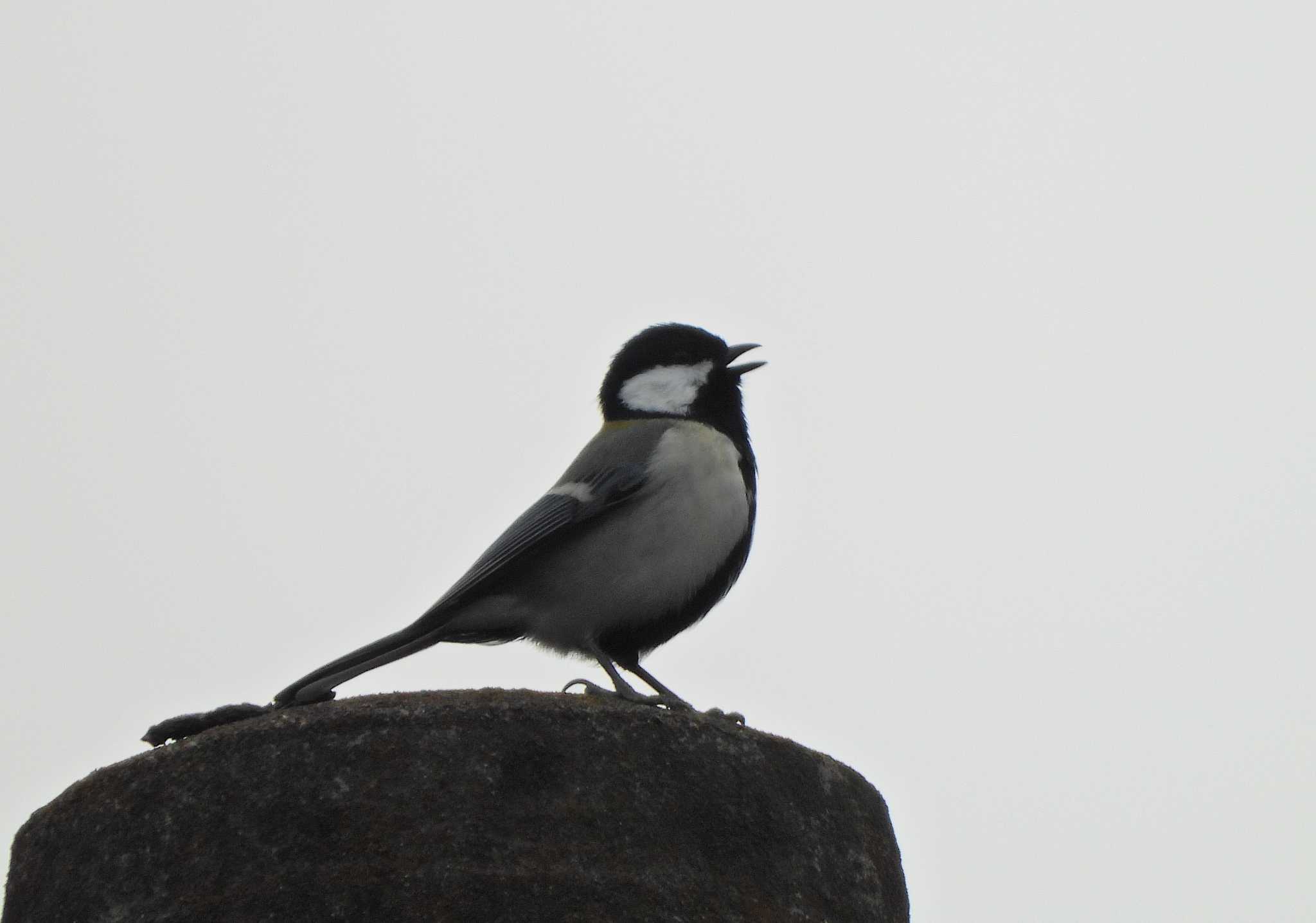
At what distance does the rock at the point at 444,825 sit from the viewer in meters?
3.14

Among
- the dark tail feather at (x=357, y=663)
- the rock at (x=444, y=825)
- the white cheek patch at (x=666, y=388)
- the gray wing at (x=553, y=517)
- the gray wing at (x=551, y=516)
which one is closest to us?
the rock at (x=444, y=825)

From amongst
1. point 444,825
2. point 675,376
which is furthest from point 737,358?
point 444,825

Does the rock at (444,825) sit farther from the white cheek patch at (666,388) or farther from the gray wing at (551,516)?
the white cheek patch at (666,388)

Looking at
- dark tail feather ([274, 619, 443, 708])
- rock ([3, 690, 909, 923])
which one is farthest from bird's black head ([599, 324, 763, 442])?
rock ([3, 690, 909, 923])

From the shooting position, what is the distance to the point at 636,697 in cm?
408

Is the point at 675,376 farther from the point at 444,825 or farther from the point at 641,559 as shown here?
the point at 444,825

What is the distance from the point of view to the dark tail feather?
3.91 metres

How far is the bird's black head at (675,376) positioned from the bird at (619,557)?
30 centimetres

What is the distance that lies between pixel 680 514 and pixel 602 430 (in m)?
0.80

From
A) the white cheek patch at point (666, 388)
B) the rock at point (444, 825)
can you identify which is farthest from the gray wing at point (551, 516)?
the rock at point (444, 825)

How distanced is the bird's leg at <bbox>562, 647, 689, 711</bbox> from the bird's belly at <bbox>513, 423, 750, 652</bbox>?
9 cm

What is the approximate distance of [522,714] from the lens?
3361 millimetres

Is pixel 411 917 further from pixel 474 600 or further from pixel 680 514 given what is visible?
pixel 680 514

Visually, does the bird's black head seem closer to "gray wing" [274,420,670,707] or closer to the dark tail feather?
"gray wing" [274,420,670,707]
